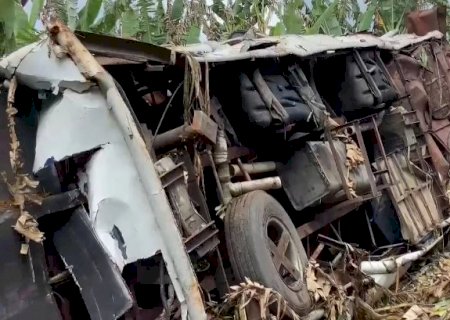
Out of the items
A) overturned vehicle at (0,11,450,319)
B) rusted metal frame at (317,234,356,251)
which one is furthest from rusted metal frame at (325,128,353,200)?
rusted metal frame at (317,234,356,251)

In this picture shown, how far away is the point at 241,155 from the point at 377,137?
233 centimetres

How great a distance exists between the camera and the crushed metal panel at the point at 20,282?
358cm

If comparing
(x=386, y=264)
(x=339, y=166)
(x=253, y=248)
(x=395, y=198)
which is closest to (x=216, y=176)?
(x=253, y=248)

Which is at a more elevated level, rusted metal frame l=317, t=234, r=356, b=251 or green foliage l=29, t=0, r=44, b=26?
green foliage l=29, t=0, r=44, b=26

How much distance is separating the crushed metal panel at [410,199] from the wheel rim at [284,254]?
7.40 feet

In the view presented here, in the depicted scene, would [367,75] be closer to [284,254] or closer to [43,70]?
[284,254]

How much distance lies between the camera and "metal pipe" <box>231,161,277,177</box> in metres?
5.44

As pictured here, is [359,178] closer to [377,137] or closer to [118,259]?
[377,137]

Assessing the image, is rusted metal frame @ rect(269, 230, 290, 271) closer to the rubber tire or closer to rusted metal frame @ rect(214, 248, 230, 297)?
the rubber tire

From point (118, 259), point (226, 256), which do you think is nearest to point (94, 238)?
point (118, 259)

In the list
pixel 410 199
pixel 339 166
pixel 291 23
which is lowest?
pixel 410 199

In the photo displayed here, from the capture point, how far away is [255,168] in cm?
575

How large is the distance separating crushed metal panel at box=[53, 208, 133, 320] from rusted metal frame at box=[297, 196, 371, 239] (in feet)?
8.17

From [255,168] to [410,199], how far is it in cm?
253
